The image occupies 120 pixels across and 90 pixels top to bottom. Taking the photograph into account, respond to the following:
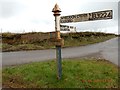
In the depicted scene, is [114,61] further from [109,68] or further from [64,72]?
[64,72]

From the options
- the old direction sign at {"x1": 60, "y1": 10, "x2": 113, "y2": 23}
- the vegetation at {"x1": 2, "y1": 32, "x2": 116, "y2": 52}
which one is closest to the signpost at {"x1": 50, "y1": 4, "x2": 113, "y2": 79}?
the old direction sign at {"x1": 60, "y1": 10, "x2": 113, "y2": 23}

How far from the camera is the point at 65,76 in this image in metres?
11.5

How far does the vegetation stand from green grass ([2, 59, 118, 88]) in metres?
8.54

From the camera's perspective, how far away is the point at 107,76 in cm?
1182

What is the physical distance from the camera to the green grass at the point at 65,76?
11070mm

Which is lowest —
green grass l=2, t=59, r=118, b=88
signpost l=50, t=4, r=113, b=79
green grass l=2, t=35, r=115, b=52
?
green grass l=2, t=59, r=118, b=88

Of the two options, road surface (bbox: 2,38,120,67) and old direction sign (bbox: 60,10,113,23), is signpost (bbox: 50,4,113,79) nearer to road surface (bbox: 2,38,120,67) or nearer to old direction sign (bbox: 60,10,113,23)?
old direction sign (bbox: 60,10,113,23)

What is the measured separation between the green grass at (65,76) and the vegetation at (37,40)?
8.54m

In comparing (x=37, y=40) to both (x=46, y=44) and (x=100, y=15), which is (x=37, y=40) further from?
(x=100, y=15)

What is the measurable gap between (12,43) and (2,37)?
6.11 feet

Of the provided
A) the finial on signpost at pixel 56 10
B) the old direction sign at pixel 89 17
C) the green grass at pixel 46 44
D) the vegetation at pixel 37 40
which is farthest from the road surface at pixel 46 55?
the finial on signpost at pixel 56 10

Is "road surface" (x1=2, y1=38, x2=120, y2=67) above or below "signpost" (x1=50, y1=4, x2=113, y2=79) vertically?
below

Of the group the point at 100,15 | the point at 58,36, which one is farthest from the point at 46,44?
the point at 100,15

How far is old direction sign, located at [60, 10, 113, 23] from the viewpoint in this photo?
11.1 m
